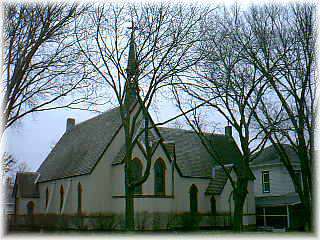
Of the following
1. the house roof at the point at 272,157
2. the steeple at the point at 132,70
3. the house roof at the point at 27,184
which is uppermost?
the steeple at the point at 132,70

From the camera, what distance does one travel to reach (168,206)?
3712cm

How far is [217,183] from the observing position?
42188mm

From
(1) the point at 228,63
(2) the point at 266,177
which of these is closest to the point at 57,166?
(2) the point at 266,177

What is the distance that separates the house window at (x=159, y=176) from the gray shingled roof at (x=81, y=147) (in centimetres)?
445

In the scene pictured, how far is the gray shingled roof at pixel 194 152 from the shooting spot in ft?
140

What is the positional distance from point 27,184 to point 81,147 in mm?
8877

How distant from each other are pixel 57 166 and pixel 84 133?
13.8 ft

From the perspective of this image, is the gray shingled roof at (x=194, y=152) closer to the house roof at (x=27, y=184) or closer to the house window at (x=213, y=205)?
the house window at (x=213, y=205)

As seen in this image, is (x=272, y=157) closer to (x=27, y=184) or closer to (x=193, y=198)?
(x=193, y=198)

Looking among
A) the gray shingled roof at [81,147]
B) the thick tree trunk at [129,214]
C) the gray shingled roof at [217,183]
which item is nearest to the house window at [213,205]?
the gray shingled roof at [217,183]

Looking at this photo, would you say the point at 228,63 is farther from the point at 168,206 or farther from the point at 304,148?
the point at 168,206

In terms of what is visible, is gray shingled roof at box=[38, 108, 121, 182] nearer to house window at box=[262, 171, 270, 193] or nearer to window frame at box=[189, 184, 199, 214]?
window frame at box=[189, 184, 199, 214]

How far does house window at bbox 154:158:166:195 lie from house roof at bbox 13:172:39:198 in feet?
52.6

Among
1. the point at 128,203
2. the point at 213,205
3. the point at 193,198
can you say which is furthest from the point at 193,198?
the point at 128,203
